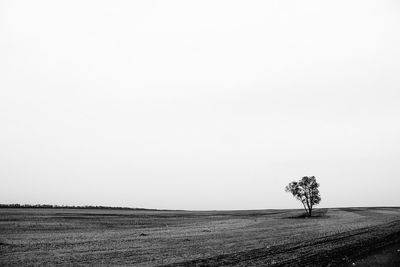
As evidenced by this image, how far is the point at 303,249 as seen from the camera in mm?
23469

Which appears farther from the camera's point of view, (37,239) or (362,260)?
(37,239)

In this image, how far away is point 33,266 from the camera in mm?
19312

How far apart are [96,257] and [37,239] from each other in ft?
42.6

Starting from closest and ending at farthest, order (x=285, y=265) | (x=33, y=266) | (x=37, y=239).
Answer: (x=285, y=265)
(x=33, y=266)
(x=37, y=239)

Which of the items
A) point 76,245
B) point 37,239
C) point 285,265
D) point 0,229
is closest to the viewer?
point 285,265

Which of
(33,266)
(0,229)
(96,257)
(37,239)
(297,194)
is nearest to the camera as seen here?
(33,266)

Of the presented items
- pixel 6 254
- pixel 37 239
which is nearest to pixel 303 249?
pixel 6 254

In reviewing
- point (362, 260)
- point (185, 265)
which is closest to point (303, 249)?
point (362, 260)

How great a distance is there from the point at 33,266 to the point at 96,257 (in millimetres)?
4177

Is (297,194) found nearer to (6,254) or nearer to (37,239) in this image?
(37,239)

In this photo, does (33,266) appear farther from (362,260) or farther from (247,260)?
(362,260)

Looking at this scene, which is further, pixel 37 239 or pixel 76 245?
pixel 37 239

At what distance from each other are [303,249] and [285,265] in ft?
21.7

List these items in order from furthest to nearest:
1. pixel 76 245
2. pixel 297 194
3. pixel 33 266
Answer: pixel 297 194 < pixel 76 245 < pixel 33 266
